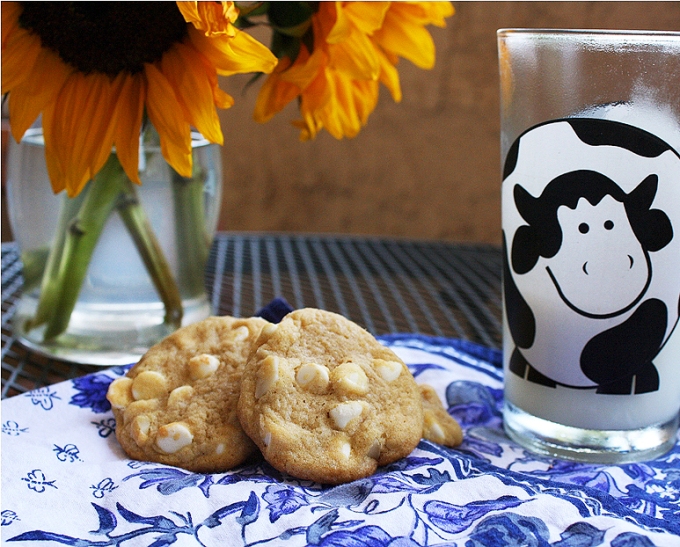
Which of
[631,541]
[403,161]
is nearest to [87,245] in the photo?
[631,541]

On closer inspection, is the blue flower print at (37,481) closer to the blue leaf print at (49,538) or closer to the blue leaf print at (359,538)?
the blue leaf print at (49,538)

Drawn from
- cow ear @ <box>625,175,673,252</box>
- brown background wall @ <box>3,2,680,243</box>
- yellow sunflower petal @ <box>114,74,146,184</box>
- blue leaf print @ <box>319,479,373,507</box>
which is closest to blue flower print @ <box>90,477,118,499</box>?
blue leaf print @ <box>319,479,373,507</box>

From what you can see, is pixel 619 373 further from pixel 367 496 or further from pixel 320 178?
pixel 320 178

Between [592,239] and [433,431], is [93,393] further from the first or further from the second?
[592,239]

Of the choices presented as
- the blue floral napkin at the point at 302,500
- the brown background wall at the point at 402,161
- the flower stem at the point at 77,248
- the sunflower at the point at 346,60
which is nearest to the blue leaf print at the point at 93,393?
the blue floral napkin at the point at 302,500

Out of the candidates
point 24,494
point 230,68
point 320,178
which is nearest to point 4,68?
point 230,68
